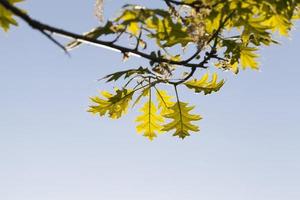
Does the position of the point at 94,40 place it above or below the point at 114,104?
below

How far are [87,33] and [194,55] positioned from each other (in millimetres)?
743

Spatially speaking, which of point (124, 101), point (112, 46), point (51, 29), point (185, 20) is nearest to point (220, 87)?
point (124, 101)

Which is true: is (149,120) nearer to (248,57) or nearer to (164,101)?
(164,101)

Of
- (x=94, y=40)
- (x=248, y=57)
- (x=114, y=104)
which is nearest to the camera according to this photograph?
(x=94, y=40)

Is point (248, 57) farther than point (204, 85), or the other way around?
point (204, 85)

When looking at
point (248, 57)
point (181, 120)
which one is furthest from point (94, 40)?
point (181, 120)

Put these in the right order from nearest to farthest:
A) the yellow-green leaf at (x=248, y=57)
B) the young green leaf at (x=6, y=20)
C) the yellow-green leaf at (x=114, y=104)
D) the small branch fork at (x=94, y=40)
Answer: the small branch fork at (x=94, y=40) < the young green leaf at (x=6, y=20) < the yellow-green leaf at (x=248, y=57) < the yellow-green leaf at (x=114, y=104)

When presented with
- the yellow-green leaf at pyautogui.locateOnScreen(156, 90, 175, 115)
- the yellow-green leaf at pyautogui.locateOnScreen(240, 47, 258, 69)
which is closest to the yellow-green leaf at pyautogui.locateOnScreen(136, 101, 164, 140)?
the yellow-green leaf at pyautogui.locateOnScreen(156, 90, 175, 115)

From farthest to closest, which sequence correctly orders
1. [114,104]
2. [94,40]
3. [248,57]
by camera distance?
[114,104] < [248,57] < [94,40]

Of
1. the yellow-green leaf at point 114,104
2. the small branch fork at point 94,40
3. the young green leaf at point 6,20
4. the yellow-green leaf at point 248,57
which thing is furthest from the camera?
the yellow-green leaf at point 114,104

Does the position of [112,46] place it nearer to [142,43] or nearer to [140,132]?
[142,43]

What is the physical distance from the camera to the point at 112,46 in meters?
2.74

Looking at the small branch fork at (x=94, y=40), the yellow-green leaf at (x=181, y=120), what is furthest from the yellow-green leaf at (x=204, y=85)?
the small branch fork at (x=94, y=40)

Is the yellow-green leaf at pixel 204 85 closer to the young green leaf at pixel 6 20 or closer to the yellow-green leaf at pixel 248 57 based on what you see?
the yellow-green leaf at pixel 248 57
